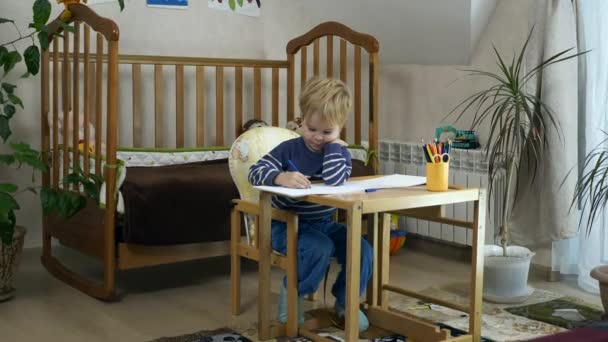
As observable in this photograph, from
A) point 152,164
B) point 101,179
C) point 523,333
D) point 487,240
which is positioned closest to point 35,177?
point 152,164

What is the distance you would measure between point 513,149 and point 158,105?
1738mm

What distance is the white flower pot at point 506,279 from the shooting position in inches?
113

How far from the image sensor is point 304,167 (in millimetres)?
2398

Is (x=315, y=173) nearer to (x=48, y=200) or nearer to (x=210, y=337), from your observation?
(x=210, y=337)

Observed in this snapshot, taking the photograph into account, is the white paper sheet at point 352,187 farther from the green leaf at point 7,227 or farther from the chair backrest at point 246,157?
the green leaf at point 7,227

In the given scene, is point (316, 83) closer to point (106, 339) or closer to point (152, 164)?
point (106, 339)

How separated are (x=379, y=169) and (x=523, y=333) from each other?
1578 millimetres

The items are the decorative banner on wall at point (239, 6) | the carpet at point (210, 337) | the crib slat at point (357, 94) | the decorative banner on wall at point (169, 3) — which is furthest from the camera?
the decorative banner on wall at point (239, 6)

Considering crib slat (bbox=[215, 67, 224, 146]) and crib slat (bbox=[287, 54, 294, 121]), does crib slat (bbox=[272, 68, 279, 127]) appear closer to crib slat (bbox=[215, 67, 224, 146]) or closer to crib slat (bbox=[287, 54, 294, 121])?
crib slat (bbox=[287, 54, 294, 121])

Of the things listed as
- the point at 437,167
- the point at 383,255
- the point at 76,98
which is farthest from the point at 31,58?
the point at 437,167

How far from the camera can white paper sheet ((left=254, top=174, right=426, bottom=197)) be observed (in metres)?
2.12

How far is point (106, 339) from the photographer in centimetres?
240

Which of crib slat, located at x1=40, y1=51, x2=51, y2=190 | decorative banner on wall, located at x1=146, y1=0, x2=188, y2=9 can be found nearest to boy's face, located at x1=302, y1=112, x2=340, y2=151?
crib slat, located at x1=40, y1=51, x2=51, y2=190

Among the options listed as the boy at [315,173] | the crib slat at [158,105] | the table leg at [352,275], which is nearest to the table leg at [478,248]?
the boy at [315,173]
